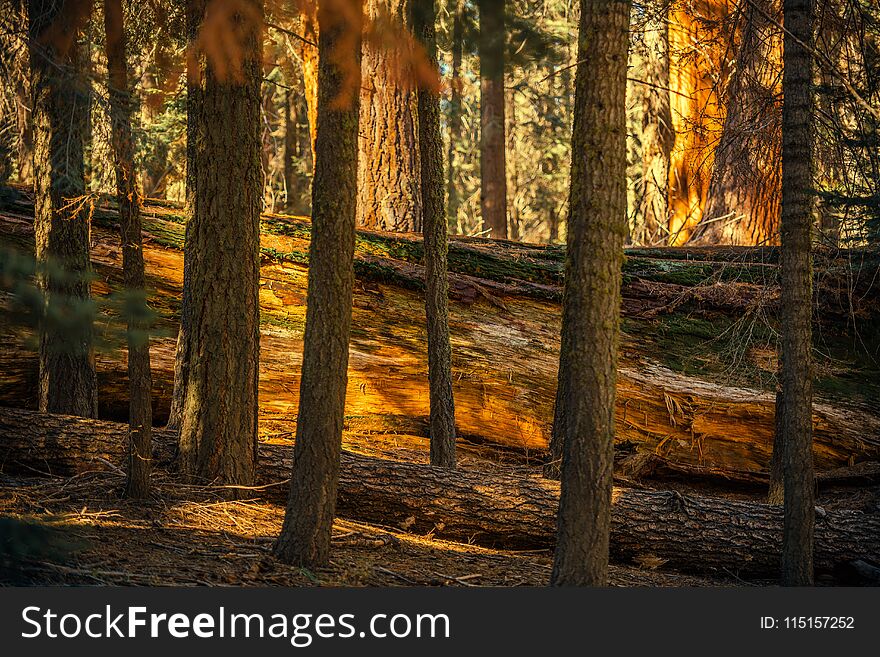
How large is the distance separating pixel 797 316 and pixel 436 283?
349 cm

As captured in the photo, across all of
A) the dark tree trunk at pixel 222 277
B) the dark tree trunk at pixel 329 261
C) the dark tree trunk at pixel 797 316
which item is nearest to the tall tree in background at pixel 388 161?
the dark tree trunk at pixel 222 277

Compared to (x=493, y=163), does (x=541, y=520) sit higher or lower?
lower

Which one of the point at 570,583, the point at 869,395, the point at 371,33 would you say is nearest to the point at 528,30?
the point at 371,33

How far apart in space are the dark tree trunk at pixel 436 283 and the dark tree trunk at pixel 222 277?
1.97m

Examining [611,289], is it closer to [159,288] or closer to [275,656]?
[275,656]

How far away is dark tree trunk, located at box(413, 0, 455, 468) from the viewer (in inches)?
349

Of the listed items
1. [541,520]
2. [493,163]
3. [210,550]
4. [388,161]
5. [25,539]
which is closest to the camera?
[25,539]

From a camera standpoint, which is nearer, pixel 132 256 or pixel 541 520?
pixel 132 256

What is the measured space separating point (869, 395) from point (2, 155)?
1008 centimetres

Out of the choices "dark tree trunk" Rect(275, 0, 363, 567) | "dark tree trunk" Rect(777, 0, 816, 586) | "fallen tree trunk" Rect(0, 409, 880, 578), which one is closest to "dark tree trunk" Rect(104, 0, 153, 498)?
"fallen tree trunk" Rect(0, 409, 880, 578)

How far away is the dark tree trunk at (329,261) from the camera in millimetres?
5871

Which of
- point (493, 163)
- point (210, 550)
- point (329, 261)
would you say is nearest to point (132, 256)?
point (329, 261)

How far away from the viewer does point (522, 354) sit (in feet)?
35.6

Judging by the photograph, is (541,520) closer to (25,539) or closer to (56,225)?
(25,539)
